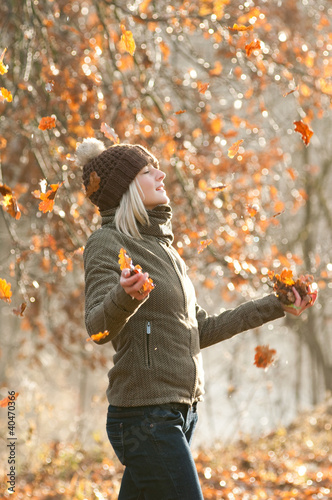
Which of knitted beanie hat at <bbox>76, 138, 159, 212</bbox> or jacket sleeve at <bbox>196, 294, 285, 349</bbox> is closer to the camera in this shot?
knitted beanie hat at <bbox>76, 138, 159, 212</bbox>

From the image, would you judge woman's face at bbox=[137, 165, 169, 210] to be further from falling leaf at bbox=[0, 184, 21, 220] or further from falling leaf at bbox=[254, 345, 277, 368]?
falling leaf at bbox=[254, 345, 277, 368]

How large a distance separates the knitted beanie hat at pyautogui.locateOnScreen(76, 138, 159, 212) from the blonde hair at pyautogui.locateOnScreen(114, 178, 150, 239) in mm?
35

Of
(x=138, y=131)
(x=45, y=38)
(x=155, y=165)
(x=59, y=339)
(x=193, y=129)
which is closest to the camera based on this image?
(x=155, y=165)

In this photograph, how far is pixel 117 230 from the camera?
8.16 ft

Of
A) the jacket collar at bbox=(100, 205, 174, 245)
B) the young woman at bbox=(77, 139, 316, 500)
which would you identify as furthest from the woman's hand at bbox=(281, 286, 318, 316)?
the jacket collar at bbox=(100, 205, 174, 245)

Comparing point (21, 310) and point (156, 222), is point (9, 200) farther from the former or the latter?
point (156, 222)

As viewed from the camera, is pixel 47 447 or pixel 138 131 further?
pixel 47 447

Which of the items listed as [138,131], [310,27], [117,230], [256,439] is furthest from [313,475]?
[310,27]

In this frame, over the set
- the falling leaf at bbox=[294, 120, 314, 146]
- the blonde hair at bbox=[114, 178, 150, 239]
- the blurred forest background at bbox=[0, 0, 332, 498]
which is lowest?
the blurred forest background at bbox=[0, 0, 332, 498]

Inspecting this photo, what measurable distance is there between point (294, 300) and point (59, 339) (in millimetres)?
5447

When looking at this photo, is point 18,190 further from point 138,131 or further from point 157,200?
point 157,200

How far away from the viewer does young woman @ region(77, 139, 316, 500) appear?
87.9 inches

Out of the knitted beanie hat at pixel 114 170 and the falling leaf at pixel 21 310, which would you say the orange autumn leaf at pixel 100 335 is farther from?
the falling leaf at pixel 21 310

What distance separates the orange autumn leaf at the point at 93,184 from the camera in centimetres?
263
